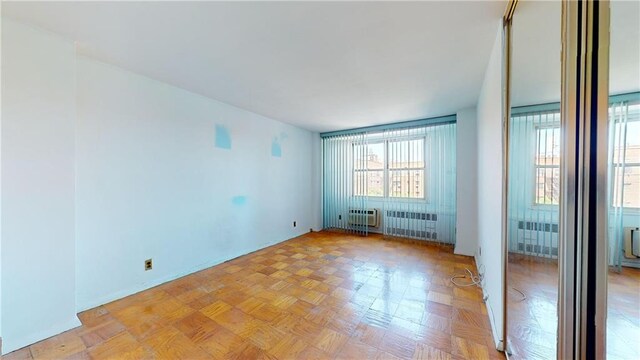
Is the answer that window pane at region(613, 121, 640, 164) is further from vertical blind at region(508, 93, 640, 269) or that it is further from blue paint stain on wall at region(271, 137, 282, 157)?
blue paint stain on wall at region(271, 137, 282, 157)

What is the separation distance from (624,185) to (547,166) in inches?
15.8

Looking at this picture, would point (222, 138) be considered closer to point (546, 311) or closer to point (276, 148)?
point (276, 148)

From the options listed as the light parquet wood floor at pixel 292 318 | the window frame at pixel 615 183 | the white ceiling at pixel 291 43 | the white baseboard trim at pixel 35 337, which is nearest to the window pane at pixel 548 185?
the window frame at pixel 615 183

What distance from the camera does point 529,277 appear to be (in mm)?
1218

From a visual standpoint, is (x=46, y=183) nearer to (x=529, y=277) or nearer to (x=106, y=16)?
(x=106, y=16)

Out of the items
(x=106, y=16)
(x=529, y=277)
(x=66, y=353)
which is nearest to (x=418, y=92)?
(x=529, y=277)

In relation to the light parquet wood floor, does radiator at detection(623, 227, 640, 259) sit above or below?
above

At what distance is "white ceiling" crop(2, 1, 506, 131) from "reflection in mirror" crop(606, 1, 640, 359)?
1.03 meters

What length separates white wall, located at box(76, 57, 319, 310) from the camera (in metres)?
2.08

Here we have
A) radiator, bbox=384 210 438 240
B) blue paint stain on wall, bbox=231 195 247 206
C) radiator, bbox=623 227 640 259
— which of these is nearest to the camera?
radiator, bbox=623 227 640 259

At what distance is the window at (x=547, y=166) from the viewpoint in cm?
90

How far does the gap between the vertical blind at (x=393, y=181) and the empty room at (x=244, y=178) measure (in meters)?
0.43

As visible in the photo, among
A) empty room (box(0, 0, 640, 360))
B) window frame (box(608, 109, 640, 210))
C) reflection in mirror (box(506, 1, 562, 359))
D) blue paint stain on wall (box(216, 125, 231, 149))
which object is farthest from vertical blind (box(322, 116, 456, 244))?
window frame (box(608, 109, 640, 210))

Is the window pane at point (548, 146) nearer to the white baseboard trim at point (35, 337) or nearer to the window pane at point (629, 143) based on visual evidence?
the window pane at point (629, 143)
